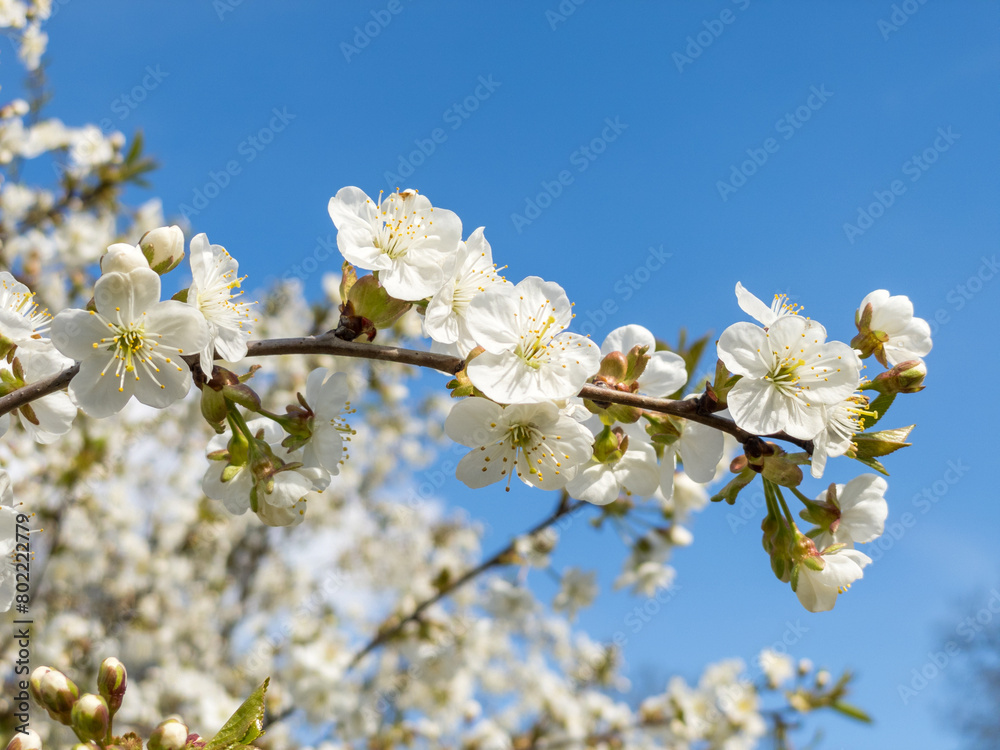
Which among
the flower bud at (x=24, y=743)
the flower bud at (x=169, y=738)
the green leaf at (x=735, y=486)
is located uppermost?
the green leaf at (x=735, y=486)

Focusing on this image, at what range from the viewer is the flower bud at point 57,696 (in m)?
1.32

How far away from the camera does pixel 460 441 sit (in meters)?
1.29

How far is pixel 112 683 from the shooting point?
4.32ft

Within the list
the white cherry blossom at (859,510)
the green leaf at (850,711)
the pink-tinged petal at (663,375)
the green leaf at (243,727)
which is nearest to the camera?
the green leaf at (243,727)

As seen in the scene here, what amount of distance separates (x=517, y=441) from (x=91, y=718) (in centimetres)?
92

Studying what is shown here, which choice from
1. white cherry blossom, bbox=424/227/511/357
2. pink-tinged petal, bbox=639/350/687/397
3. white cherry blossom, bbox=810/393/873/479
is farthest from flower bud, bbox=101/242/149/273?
white cherry blossom, bbox=810/393/873/479

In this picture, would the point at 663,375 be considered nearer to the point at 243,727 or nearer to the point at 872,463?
the point at 872,463

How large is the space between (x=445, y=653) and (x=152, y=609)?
3406 millimetres

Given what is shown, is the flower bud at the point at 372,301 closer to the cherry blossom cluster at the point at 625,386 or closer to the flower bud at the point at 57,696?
the cherry blossom cluster at the point at 625,386

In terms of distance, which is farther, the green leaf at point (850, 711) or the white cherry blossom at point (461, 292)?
the green leaf at point (850, 711)

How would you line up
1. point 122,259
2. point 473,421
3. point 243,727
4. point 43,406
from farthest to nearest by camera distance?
point 43,406
point 473,421
point 122,259
point 243,727

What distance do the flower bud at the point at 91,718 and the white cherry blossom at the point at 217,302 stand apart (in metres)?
0.64

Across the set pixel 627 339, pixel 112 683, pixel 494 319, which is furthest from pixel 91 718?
pixel 627 339

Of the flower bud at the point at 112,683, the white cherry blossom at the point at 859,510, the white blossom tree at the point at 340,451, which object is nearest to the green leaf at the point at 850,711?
the white blossom tree at the point at 340,451
